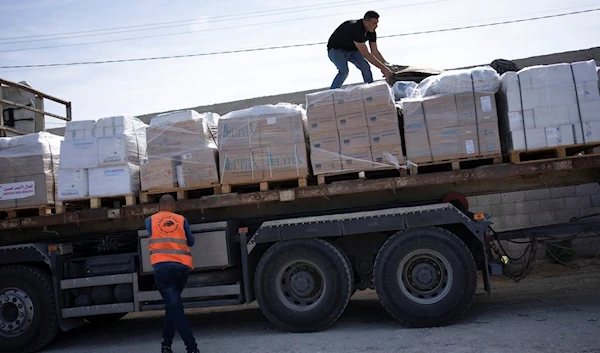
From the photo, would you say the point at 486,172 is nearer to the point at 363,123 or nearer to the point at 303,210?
the point at 363,123

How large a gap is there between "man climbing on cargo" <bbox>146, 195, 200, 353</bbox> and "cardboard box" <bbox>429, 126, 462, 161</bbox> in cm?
293

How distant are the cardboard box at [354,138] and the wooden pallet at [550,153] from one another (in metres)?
1.65

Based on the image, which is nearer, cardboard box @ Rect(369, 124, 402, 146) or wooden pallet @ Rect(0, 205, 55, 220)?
cardboard box @ Rect(369, 124, 402, 146)

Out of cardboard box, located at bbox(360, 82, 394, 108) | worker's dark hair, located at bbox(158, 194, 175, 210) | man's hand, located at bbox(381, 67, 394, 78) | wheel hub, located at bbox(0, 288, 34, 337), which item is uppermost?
man's hand, located at bbox(381, 67, 394, 78)

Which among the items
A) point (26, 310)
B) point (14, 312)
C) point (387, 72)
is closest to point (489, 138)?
point (387, 72)

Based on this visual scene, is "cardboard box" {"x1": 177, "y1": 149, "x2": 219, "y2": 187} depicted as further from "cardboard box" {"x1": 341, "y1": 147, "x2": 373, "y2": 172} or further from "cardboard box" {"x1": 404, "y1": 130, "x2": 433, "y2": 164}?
"cardboard box" {"x1": 404, "y1": 130, "x2": 433, "y2": 164}

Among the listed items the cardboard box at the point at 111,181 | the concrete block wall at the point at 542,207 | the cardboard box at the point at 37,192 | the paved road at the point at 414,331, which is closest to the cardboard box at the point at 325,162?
the paved road at the point at 414,331

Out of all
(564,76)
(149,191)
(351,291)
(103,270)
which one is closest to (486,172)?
(564,76)

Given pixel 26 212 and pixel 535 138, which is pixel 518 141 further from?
pixel 26 212

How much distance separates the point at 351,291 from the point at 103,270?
10.7 ft

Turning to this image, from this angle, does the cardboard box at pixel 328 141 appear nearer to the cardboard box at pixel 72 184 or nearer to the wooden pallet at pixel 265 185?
the wooden pallet at pixel 265 185

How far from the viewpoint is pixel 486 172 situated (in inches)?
270

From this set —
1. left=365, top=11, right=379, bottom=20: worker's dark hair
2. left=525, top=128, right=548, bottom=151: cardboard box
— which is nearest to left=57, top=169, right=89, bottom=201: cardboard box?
left=365, top=11, right=379, bottom=20: worker's dark hair

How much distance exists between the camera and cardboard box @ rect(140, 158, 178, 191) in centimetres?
727
